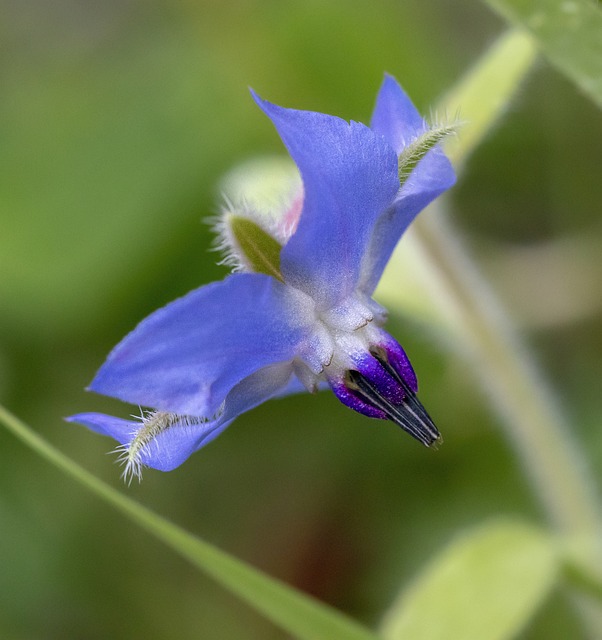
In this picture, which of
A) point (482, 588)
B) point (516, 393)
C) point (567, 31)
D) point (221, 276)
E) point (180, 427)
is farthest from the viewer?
point (221, 276)

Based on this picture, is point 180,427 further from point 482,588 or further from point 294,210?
point 482,588

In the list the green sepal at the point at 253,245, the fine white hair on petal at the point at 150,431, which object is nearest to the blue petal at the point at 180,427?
the fine white hair on petal at the point at 150,431

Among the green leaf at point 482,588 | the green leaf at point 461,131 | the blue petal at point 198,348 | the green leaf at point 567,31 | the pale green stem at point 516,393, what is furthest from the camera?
the pale green stem at point 516,393

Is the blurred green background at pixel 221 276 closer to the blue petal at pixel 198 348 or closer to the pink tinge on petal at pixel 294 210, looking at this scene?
the pink tinge on petal at pixel 294 210

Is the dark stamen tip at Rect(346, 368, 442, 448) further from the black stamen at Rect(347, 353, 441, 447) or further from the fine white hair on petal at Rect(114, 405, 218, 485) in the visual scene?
the fine white hair on petal at Rect(114, 405, 218, 485)

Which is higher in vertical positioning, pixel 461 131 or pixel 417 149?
pixel 461 131

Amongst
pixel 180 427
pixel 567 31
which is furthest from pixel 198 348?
pixel 567 31

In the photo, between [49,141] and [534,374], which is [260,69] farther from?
[534,374]
